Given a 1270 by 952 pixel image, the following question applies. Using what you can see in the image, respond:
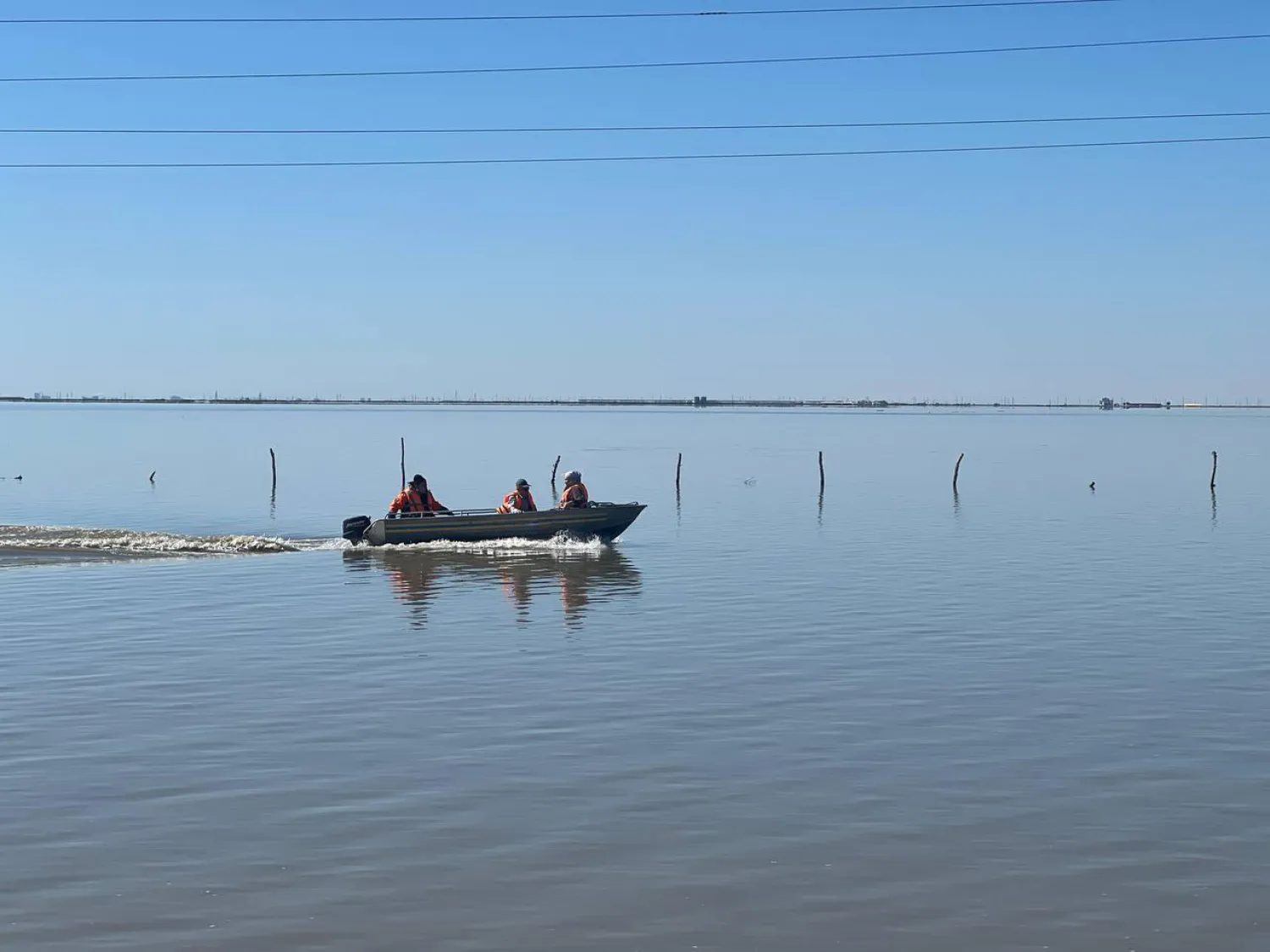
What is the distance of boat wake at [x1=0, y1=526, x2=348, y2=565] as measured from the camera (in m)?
37.9

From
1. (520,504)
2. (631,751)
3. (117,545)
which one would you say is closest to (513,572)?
(520,504)

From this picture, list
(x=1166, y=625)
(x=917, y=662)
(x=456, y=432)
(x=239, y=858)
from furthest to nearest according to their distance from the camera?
1. (x=456, y=432)
2. (x=1166, y=625)
3. (x=917, y=662)
4. (x=239, y=858)

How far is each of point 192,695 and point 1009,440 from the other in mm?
157266

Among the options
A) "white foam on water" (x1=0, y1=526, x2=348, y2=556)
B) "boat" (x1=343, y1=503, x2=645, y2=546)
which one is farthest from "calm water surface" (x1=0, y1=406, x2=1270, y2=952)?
"boat" (x1=343, y1=503, x2=645, y2=546)

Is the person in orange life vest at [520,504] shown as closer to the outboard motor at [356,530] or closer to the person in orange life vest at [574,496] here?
the person in orange life vest at [574,496]

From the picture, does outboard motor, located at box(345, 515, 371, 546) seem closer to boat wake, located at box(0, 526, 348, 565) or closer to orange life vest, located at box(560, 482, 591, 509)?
boat wake, located at box(0, 526, 348, 565)

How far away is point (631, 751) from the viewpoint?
15.7 metres

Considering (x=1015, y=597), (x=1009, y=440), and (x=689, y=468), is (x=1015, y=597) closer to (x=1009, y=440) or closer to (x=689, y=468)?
(x=689, y=468)

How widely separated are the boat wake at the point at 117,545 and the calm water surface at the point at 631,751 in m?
0.41

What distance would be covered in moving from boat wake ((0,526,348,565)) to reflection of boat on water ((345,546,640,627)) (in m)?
2.64

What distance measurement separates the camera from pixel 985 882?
1138 centimetres

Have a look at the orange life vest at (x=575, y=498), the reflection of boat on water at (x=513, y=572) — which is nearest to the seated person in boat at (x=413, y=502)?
the reflection of boat on water at (x=513, y=572)

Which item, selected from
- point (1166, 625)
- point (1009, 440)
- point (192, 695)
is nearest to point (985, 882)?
point (192, 695)

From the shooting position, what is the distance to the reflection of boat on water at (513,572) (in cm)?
3027
